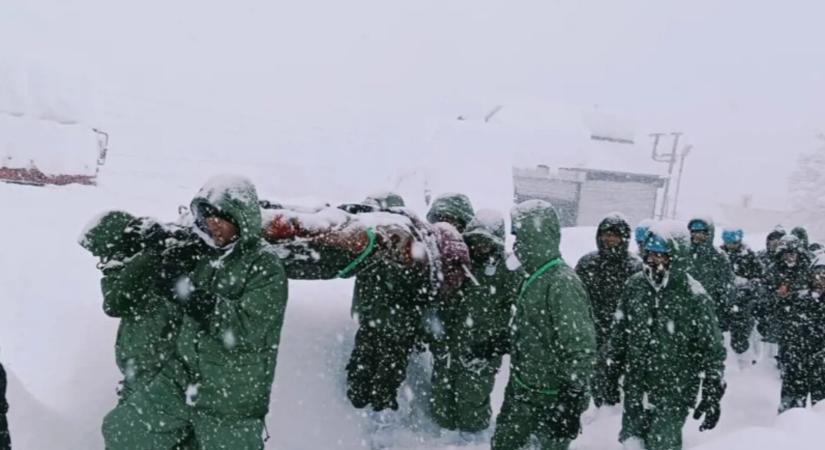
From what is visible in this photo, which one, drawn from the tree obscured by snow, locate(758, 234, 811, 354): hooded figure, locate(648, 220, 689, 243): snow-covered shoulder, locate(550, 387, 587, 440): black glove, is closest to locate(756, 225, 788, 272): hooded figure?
locate(758, 234, 811, 354): hooded figure

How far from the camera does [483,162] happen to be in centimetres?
2336

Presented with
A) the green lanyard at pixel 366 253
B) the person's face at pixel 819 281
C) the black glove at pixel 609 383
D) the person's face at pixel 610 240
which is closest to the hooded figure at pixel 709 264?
the person's face at pixel 819 281

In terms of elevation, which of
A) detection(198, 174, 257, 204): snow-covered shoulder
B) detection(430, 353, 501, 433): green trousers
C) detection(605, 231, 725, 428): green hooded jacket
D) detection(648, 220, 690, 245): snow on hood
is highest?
detection(198, 174, 257, 204): snow-covered shoulder

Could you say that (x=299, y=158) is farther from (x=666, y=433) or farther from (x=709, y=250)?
(x=666, y=433)

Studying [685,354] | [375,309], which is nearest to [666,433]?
[685,354]

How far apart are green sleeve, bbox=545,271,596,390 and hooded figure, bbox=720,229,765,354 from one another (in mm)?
5294

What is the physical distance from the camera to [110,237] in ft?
11.7

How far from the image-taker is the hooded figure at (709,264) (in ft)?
23.2

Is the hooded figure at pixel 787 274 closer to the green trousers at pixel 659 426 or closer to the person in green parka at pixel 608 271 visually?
the person in green parka at pixel 608 271

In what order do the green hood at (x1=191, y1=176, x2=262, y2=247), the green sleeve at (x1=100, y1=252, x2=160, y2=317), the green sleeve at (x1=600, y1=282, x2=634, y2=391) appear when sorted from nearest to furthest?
1. the green hood at (x1=191, y1=176, x2=262, y2=247)
2. the green sleeve at (x1=100, y1=252, x2=160, y2=317)
3. the green sleeve at (x1=600, y1=282, x2=634, y2=391)

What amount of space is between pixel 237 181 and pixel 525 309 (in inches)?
70.0

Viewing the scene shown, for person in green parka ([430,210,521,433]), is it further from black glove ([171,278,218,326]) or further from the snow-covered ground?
black glove ([171,278,218,326])

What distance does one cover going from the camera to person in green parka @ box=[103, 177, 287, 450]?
3076mm

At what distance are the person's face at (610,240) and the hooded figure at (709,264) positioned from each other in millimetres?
1634
